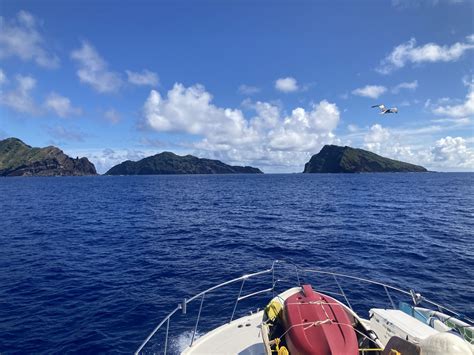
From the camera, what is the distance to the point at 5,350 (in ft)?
48.6

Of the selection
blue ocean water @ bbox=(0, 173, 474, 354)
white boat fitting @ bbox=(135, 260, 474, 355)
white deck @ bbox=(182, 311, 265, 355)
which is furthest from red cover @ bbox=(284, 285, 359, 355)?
blue ocean water @ bbox=(0, 173, 474, 354)

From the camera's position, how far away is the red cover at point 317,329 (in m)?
7.36

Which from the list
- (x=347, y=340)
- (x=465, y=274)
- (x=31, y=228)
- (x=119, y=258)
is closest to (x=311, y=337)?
(x=347, y=340)

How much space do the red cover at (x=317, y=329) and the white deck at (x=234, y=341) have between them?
2.55 metres

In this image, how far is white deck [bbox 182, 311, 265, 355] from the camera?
10.5m

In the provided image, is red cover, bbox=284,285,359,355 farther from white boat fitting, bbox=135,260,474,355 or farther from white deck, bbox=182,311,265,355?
white deck, bbox=182,311,265,355

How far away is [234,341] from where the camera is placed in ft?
36.2

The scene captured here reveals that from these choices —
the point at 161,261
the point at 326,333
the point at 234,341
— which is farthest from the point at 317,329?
the point at 161,261

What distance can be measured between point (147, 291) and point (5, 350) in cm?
856

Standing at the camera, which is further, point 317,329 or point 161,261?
point 161,261

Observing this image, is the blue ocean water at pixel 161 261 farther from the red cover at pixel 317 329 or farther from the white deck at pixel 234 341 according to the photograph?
the red cover at pixel 317 329

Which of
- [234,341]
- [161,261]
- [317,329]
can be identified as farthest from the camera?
[161,261]

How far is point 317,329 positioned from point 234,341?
14.5 ft

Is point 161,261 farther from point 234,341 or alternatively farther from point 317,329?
point 317,329
